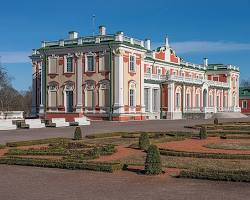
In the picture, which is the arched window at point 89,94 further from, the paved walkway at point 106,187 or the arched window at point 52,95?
the paved walkway at point 106,187

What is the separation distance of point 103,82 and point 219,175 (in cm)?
3748

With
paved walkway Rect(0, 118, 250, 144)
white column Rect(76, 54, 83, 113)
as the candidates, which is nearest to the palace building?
white column Rect(76, 54, 83, 113)

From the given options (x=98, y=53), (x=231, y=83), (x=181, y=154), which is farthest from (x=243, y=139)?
(x=231, y=83)

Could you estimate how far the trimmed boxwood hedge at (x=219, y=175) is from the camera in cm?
1113

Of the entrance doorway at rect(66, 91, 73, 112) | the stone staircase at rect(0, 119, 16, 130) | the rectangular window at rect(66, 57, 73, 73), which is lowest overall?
the stone staircase at rect(0, 119, 16, 130)

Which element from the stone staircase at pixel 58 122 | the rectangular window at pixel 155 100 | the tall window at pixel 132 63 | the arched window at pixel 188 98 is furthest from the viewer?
the arched window at pixel 188 98

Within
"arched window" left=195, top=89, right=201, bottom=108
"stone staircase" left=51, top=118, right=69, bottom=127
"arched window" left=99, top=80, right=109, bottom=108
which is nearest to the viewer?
"stone staircase" left=51, top=118, right=69, bottom=127

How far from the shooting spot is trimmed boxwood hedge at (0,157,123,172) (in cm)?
1283

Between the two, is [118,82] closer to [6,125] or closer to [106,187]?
[6,125]

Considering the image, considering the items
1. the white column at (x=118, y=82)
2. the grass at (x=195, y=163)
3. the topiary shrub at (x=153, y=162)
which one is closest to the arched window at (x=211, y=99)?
the white column at (x=118, y=82)

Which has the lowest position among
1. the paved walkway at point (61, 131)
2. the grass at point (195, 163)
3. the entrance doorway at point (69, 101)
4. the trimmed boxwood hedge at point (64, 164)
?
the grass at point (195, 163)

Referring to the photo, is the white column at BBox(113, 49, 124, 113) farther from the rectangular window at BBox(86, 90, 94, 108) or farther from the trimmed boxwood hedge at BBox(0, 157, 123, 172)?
the trimmed boxwood hedge at BBox(0, 157, 123, 172)

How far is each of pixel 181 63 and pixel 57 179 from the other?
194ft

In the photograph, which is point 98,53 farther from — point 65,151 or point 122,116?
point 65,151
